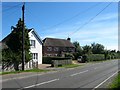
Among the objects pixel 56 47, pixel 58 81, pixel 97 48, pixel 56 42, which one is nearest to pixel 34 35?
pixel 56 47

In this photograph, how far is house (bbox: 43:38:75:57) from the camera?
269 feet

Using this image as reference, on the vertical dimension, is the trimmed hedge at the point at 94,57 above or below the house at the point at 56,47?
below

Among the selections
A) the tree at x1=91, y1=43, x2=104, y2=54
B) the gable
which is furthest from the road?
the tree at x1=91, y1=43, x2=104, y2=54

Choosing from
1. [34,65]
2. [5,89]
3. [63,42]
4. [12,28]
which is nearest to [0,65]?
[34,65]

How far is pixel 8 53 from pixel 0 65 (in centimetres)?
252

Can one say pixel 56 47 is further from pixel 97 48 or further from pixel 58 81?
pixel 58 81

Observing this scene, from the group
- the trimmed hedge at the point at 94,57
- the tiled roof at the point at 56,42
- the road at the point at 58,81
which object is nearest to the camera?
the road at the point at 58,81

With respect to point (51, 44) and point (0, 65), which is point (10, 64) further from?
point (51, 44)

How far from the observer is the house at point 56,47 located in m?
82.0

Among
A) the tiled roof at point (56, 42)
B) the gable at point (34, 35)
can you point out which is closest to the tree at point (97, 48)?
the tiled roof at point (56, 42)

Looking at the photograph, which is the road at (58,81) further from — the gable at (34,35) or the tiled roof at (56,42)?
the tiled roof at (56,42)

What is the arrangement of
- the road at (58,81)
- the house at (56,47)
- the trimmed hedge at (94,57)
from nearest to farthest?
the road at (58,81), the trimmed hedge at (94,57), the house at (56,47)

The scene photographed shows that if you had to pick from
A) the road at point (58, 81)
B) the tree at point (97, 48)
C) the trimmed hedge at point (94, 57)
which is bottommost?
the road at point (58, 81)

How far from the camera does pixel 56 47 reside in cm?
8638
